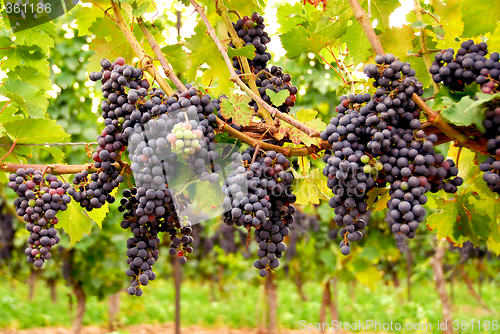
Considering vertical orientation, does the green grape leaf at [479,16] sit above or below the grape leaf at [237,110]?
above

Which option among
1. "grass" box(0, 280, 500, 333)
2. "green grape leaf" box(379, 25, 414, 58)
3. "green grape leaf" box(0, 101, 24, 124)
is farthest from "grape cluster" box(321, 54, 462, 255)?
"grass" box(0, 280, 500, 333)

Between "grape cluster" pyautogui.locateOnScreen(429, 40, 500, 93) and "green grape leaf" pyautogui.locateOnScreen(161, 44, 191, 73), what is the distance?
102 centimetres

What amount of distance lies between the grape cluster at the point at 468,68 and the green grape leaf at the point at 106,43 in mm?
1332

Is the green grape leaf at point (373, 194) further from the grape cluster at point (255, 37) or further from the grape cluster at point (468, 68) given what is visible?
the grape cluster at point (255, 37)

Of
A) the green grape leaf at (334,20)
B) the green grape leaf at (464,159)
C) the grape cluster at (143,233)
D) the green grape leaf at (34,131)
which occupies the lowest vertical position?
the grape cluster at (143,233)

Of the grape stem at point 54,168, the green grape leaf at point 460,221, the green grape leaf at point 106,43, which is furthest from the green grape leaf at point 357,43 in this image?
the grape stem at point 54,168

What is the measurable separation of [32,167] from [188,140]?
85cm

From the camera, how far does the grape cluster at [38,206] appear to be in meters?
1.47

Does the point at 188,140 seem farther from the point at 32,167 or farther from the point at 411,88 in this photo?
the point at 32,167

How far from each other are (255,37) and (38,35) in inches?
56.7

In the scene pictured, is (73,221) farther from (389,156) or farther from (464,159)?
(464,159)

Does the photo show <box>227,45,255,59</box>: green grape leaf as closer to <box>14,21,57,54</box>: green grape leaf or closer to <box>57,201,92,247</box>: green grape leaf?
<box>57,201,92,247</box>: green grape leaf

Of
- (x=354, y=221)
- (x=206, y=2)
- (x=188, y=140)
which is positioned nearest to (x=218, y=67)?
(x=206, y=2)

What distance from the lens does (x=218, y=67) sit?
185 cm
